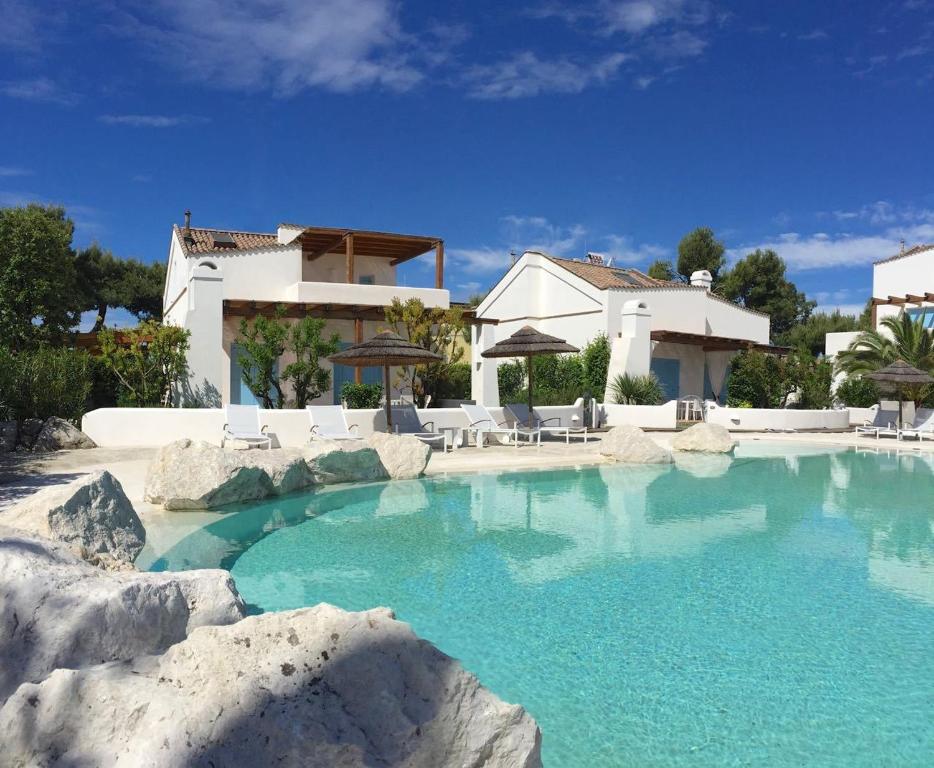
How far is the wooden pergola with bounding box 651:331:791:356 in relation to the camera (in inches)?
1000

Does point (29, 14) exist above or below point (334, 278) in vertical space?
above

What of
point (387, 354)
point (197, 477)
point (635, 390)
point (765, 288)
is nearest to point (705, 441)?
point (635, 390)

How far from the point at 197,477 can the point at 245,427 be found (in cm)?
529

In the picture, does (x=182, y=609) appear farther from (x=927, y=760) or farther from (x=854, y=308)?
Result: (x=854, y=308)

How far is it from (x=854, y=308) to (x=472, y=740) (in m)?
51.9

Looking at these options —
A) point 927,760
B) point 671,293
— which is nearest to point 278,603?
point 927,760

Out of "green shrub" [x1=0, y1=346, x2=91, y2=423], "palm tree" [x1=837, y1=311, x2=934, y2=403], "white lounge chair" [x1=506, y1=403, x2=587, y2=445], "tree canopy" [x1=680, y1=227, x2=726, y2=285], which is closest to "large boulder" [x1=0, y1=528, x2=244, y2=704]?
"green shrub" [x1=0, y1=346, x2=91, y2=423]

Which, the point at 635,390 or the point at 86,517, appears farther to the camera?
the point at 635,390

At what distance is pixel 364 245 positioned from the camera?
23.7 m

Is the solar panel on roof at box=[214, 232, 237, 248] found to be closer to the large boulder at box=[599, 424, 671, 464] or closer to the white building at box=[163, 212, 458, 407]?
the white building at box=[163, 212, 458, 407]

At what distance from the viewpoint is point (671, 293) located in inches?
1104

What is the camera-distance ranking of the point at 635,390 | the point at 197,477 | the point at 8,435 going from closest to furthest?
the point at 197,477, the point at 8,435, the point at 635,390

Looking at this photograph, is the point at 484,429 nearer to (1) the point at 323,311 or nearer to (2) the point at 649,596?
(1) the point at 323,311

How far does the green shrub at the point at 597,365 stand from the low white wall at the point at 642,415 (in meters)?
2.15
